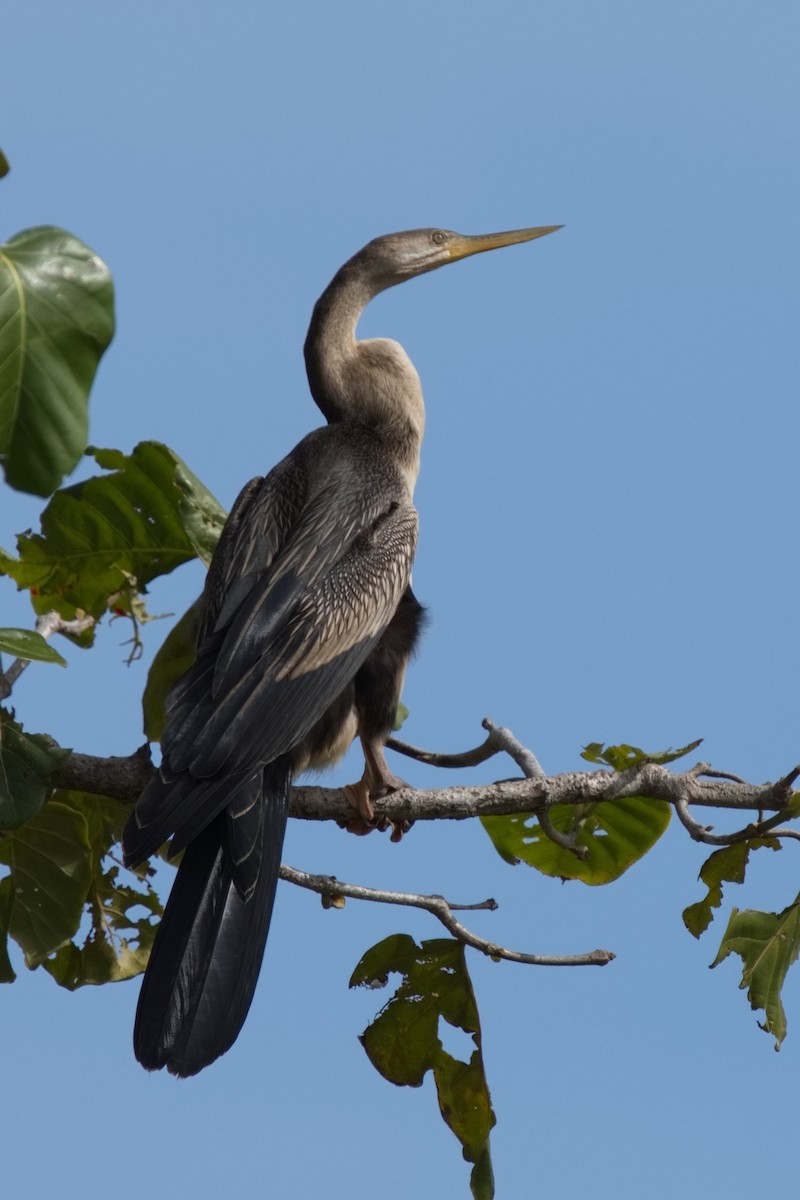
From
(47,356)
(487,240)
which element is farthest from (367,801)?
(487,240)

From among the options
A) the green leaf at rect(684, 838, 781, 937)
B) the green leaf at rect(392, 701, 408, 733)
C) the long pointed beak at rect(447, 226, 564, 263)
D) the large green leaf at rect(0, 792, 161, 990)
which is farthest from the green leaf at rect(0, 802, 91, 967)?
the long pointed beak at rect(447, 226, 564, 263)

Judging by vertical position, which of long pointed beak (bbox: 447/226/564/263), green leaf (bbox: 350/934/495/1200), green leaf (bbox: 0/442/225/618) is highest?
long pointed beak (bbox: 447/226/564/263)

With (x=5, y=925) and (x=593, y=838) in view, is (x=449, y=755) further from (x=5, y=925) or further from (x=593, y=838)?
(x=5, y=925)

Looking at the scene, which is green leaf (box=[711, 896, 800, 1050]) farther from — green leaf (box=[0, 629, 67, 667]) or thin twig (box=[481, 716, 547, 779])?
green leaf (box=[0, 629, 67, 667])

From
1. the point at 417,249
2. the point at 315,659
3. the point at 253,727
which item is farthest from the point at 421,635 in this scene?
the point at 417,249

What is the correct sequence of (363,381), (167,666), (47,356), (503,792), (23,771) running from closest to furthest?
(47,356)
(23,771)
(503,792)
(167,666)
(363,381)

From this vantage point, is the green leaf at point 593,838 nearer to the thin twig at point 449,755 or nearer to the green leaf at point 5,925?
the thin twig at point 449,755

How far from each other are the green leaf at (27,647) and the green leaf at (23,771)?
10.1 inches

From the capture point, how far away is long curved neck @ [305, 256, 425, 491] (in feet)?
11.8

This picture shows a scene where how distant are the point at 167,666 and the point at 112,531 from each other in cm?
32

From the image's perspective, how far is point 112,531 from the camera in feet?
10.7

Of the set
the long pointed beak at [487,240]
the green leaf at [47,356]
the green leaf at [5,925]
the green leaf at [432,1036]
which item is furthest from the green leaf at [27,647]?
the long pointed beak at [487,240]

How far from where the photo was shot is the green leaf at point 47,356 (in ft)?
7.51

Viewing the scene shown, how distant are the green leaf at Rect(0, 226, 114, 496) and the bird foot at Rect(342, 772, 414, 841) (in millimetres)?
967
